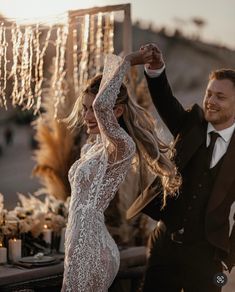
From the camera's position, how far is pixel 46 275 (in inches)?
145

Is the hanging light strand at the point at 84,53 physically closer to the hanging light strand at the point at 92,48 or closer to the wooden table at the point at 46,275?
the hanging light strand at the point at 92,48

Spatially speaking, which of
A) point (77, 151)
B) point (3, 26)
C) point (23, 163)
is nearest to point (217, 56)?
point (77, 151)

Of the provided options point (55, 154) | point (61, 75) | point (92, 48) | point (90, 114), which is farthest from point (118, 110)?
point (55, 154)

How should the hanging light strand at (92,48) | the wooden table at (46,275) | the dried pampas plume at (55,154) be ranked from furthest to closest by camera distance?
the dried pampas plume at (55,154), the hanging light strand at (92,48), the wooden table at (46,275)

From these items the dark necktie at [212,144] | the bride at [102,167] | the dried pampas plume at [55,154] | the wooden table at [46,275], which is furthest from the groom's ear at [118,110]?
the dried pampas plume at [55,154]

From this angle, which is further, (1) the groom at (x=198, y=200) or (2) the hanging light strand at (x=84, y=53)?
(2) the hanging light strand at (x=84, y=53)

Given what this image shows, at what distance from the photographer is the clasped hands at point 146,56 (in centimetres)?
276

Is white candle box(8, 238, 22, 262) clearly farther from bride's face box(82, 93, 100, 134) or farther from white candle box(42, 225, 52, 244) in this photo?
bride's face box(82, 93, 100, 134)

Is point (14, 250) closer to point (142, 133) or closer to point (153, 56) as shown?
point (142, 133)

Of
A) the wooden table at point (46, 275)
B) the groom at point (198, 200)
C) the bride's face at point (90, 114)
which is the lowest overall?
the wooden table at point (46, 275)

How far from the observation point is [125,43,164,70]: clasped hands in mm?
2762

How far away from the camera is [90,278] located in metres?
2.74

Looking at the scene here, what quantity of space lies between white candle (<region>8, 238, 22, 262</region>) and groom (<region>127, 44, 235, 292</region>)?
35.6 inches

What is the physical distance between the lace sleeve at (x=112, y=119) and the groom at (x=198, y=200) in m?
0.38
